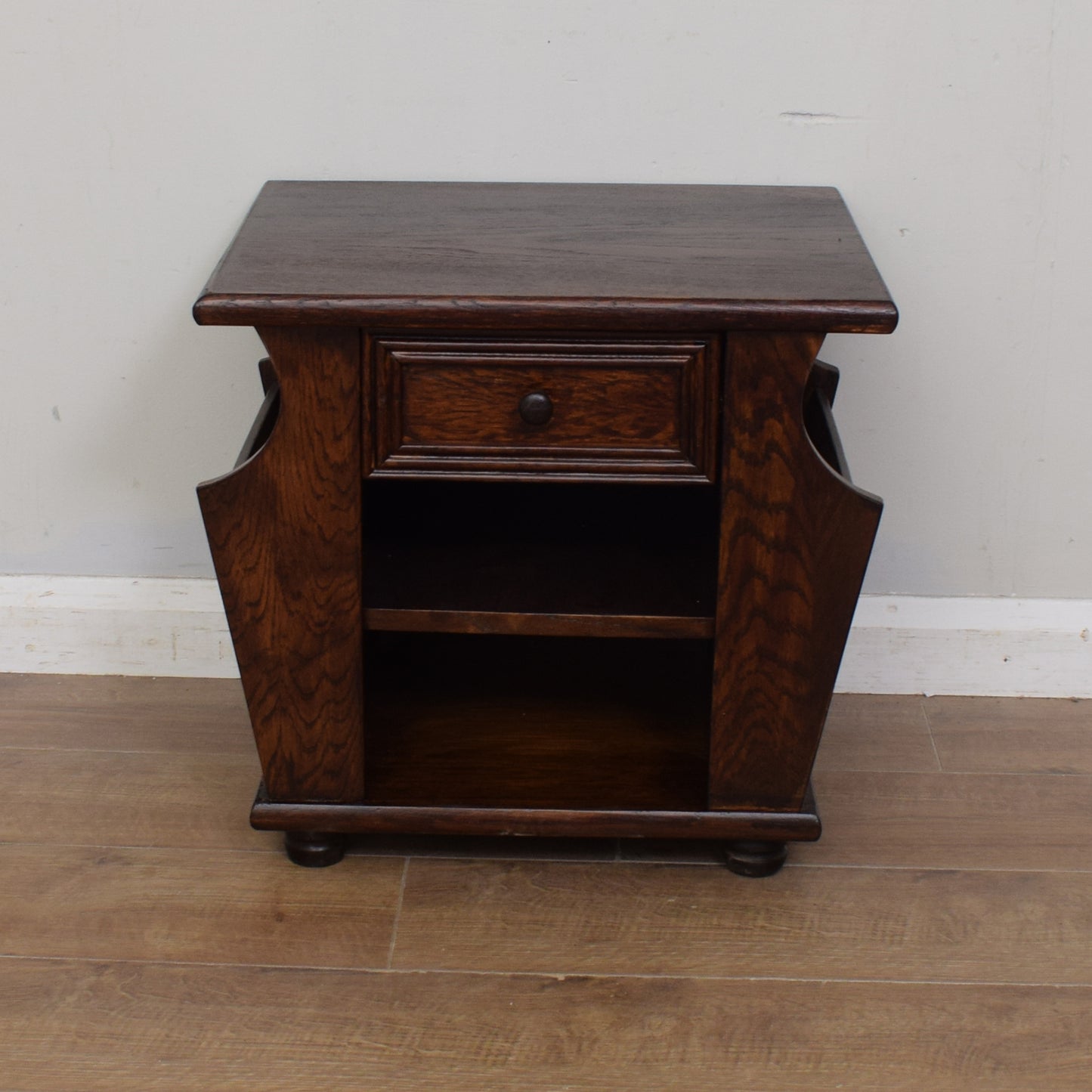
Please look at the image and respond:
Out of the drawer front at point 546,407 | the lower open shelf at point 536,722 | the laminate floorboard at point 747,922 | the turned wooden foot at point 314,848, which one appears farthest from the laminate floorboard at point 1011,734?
the turned wooden foot at point 314,848

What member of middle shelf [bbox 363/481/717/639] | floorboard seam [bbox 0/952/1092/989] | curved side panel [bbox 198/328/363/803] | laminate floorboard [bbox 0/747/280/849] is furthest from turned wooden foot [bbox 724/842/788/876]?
laminate floorboard [bbox 0/747/280/849]

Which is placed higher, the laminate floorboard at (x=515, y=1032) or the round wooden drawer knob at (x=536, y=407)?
the round wooden drawer knob at (x=536, y=407)

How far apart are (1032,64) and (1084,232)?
0.21 m

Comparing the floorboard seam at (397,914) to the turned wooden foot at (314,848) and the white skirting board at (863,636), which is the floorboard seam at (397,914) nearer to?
the turned wooden foot at (314,848)

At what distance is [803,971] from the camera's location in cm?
141

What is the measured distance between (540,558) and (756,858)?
40cm

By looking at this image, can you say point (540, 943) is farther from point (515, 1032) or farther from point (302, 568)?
point (302, 568)

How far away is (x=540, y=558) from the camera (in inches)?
61.8

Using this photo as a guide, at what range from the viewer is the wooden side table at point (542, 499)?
4.30 feet

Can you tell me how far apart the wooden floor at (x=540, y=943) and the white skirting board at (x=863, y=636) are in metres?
0.14

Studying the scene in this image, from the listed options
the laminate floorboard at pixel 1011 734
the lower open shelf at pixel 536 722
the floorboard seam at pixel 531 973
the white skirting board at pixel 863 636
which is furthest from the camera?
the white skirting board at pixel 863 636

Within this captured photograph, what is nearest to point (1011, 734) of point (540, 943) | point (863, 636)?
point (863, 636)

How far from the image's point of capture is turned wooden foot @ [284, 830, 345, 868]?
1.55 m

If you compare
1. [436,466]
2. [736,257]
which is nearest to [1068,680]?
[736,257]
